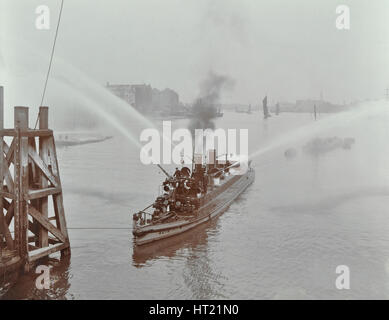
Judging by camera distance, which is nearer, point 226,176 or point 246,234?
point 246,234

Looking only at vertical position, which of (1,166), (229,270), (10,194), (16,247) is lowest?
(229,270)

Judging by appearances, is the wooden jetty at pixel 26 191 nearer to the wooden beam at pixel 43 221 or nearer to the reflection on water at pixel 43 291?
the wooden beam at pixel 43 221

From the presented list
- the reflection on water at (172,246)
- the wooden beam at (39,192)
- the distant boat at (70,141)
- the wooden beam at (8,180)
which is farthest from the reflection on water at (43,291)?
the distant boat at (70,141)

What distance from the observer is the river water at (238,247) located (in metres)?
24.6

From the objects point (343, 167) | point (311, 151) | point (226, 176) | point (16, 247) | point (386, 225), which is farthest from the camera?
point (311, 151)

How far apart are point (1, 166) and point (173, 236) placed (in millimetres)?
15070

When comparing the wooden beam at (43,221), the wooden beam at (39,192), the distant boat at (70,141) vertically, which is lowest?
the wooden beam at (43,221)

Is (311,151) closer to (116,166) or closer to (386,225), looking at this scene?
(116,166)

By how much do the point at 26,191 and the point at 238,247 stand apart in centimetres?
1627

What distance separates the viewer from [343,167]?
7788 cm

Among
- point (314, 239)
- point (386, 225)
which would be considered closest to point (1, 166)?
point (314, 239)

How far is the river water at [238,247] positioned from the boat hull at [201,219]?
73 cm

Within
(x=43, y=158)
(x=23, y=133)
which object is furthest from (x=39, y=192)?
(x=23, y=133)
